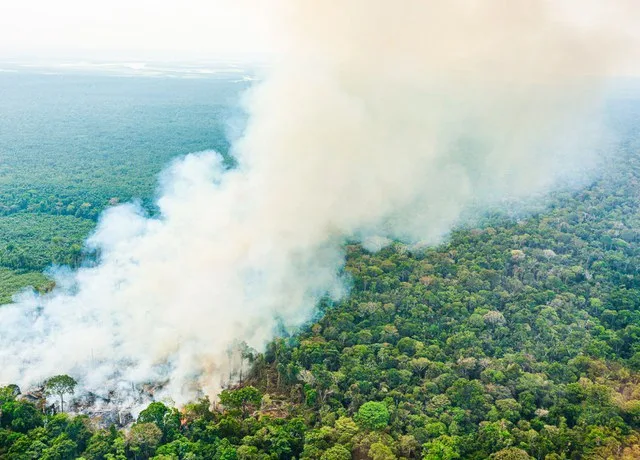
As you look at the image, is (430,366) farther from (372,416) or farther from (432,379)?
(372,416)

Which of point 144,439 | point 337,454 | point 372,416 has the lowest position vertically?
point 337,454

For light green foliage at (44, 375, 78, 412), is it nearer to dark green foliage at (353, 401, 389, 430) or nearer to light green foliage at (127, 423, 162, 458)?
light green foliage at (127, 423, 162, 458)

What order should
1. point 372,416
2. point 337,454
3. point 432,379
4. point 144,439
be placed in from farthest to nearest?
point 432,379
point 372,416
point 144,439
point 337,454

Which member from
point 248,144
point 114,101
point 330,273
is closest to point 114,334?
point 330,273

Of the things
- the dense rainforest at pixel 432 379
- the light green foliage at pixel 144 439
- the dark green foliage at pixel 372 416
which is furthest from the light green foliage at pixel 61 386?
the dark green foliage at pixel 372 416

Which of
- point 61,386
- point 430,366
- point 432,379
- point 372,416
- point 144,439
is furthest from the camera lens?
point 430,366

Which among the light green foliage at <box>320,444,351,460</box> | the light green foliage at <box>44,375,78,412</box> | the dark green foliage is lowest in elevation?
Result: the light green foliage at <box>320,444,351,460</box>

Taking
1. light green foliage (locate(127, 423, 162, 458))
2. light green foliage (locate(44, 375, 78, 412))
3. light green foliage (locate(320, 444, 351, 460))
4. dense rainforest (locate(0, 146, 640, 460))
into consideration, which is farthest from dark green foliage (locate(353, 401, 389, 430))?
light green foliage (locate(44, 375, 78, 412))

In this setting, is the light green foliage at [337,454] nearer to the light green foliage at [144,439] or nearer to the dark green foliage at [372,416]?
the dark green foliage at [372,416]

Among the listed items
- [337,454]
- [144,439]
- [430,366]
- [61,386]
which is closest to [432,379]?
[430,366]
